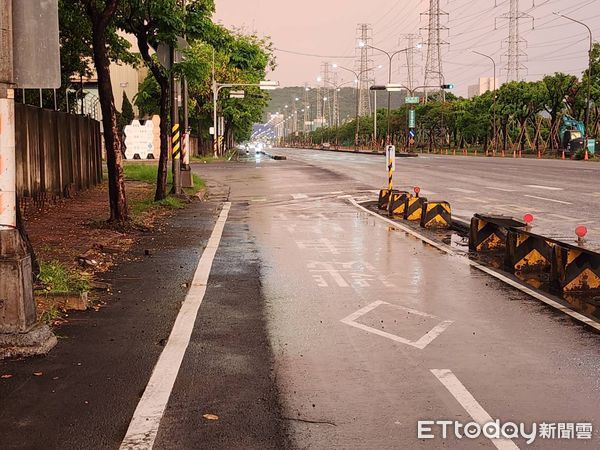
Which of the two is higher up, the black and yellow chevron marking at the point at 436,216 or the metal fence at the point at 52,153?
A: the metal fence at the point at 52,153

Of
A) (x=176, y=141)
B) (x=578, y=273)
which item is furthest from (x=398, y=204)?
(x=578, y=273)

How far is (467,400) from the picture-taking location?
5195 millimetres

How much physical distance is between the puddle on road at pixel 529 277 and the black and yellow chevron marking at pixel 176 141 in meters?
8.43

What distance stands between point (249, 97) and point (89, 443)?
228 feet

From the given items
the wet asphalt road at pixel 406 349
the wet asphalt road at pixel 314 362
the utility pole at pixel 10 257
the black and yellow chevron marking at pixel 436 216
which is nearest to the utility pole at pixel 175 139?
the black and yellow chevron marking at pixel 436 216

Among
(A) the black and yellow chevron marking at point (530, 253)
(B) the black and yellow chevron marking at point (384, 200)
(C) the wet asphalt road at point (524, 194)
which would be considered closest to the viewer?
A: (A) the black and yellow chevron marking at point (530, 253)

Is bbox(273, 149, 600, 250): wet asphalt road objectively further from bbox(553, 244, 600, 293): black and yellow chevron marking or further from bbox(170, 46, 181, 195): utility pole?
bbox(170, 46, 181, 195): utility pole

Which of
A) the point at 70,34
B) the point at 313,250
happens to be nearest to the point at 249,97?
the point at 70,34

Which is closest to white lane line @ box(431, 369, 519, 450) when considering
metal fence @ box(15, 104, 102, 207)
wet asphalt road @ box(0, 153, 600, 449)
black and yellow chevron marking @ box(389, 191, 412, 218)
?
wet asphalt road @ box(0, 153, 600, 449)

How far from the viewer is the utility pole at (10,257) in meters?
6.20

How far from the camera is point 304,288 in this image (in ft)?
30.2

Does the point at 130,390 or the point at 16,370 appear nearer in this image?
the point at 130,390

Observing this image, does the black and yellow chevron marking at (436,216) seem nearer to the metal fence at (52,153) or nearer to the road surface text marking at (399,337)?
the road surface text marking at (399,337)

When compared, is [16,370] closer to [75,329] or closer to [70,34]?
[75,329]
